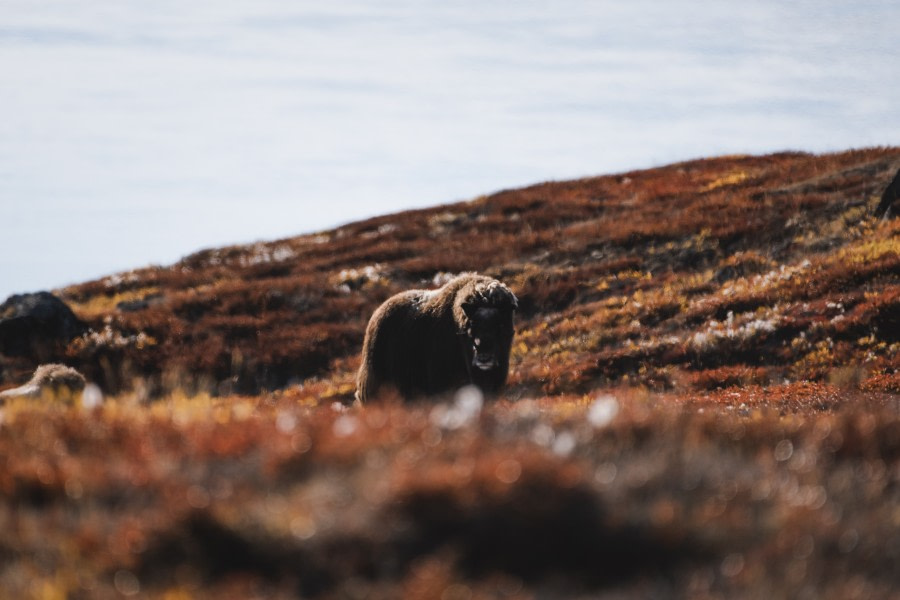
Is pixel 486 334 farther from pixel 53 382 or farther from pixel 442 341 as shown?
pixel 53 382

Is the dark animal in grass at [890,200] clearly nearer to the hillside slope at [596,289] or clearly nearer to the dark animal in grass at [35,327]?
the hillside slope at [596,289]

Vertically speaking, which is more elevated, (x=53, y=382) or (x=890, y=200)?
(x=890, y=200)

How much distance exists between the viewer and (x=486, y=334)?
435 inches

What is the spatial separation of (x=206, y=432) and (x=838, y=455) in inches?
171

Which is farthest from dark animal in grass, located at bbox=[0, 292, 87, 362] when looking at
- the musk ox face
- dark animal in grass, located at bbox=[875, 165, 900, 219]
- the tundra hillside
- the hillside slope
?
dark animal in grass, located at bbox=[875, 165, 900, 219]

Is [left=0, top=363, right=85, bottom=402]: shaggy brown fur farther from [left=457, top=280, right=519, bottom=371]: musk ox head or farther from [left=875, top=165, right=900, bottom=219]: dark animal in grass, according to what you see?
[left=875, top=165, right=900, bottom=219]: dark animal in grass

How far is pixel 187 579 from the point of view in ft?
11.7

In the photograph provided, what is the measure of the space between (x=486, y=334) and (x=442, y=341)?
934mm

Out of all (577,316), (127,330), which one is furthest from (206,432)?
(127,330)

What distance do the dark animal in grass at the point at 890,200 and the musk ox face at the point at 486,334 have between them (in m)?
21.0

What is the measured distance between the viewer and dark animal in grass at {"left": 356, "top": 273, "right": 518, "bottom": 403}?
36.6 feet

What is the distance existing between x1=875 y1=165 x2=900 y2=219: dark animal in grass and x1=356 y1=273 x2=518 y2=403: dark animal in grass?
67.7 ft

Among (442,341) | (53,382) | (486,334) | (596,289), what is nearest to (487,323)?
(486,334)

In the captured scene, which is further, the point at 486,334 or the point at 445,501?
the point at 486,334
